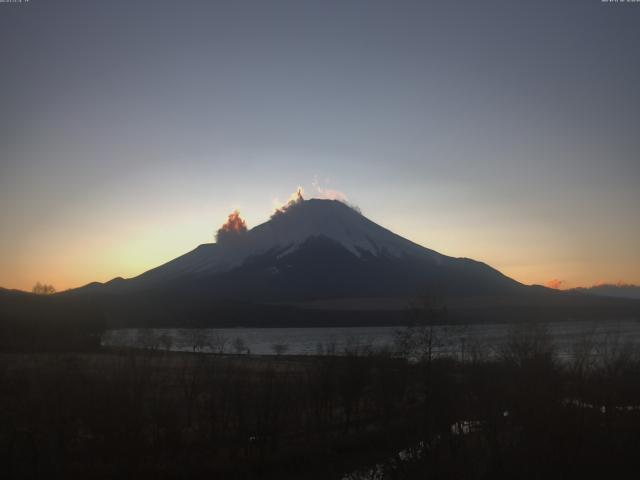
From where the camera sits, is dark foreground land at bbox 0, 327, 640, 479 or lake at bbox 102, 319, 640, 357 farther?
lake at bbox 102, 319, 640, 357

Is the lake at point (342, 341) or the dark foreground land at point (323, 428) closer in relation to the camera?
the dark foreground land at point (323, 428)

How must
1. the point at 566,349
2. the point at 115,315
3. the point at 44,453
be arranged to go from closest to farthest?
the point at 44,453, the point at 566,349, the point at 115,315

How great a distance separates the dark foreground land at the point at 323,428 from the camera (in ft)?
58.6

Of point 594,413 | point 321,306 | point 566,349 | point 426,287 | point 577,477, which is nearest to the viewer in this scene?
point 577,477

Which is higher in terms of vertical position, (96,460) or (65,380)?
(65,380)

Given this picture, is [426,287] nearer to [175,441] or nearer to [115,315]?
[175,441]

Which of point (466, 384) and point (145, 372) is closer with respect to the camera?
point (145, 372)

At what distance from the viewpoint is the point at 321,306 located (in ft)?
580

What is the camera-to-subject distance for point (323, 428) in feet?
84.6

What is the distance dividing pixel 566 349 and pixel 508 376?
33.2 m

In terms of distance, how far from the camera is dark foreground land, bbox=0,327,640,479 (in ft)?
58.6

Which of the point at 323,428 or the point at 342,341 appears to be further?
the point at 342,341

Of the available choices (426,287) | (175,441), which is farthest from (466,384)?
(175,441)

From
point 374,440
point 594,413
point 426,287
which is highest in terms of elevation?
point 426,287
